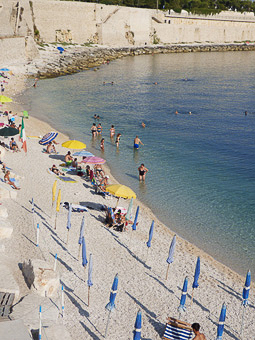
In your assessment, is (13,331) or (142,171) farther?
(142,171)

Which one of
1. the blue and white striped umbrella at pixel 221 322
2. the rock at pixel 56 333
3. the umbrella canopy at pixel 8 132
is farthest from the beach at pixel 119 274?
the umbrella canopy at pixel 8 132

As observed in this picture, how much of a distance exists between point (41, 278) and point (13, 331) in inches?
98.7

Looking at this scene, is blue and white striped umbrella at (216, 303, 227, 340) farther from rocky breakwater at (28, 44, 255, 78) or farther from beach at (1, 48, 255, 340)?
rocky breakwater at (28, 44, 255, 78)

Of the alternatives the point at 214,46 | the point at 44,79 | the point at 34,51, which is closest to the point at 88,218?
the point at 44,79

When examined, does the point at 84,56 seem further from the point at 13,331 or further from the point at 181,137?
the point at 13,331

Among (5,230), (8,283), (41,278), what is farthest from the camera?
(5,230)

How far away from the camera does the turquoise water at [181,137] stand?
1812 centimetres

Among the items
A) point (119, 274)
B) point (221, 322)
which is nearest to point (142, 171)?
point (119, 274)

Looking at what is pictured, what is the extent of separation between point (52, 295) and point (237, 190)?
42.5 ft

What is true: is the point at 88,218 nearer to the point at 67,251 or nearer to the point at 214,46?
the point at 67,251

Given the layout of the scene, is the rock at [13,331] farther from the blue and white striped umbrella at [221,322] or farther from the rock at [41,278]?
the blue and white striped umbrella at [221,322]

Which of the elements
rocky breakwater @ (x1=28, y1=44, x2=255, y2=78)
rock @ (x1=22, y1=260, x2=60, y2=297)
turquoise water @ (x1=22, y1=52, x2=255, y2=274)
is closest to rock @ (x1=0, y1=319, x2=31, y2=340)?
rock @ (x1=22, y1=260, x2=60, y2=297)

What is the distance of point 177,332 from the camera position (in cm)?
1044

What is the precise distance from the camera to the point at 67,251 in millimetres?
13648
